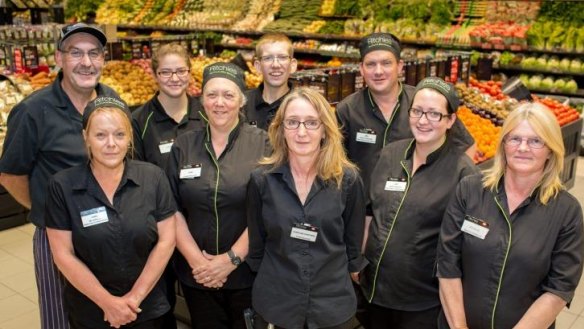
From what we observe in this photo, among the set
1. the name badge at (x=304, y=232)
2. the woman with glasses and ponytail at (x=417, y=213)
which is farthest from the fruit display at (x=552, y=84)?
the name badge at (x=304, y=232)

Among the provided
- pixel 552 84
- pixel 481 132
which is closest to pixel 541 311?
pixel 481 132

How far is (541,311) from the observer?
2.20 meters

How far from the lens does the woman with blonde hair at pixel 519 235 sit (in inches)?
86.1

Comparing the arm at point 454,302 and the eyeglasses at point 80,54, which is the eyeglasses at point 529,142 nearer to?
the arm at point 454,302

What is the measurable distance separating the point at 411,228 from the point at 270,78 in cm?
147

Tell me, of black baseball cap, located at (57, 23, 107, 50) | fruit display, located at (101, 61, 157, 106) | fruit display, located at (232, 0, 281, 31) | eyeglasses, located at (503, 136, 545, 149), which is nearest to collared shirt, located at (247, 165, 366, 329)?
eyeglasses, located at (503, 136, 545, 149)

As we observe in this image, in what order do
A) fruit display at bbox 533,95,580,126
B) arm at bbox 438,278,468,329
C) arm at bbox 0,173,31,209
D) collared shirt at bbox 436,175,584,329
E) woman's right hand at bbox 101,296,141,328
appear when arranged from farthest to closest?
fruit display at bbox 533,95,580,126
arm at bbox 0,173,31,209
woman's right hand at bbox 101,296,141,328
arm at bbox 438,278,468,329
collared shirt at bbox 436,175,584,329

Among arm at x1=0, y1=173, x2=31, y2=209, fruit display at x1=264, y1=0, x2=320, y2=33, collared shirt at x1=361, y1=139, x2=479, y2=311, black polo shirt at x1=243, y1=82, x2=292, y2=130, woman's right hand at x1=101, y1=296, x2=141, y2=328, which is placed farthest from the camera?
fruit display at x1=264, y1=0, x2=320, y2=33

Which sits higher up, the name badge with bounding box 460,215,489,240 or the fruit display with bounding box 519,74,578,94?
the fruit display with bounding box 519,74,578,94

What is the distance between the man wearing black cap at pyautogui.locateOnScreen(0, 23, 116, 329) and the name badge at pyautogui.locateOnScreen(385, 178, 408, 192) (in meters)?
1.48

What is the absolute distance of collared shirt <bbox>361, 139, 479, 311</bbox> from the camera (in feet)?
8.52

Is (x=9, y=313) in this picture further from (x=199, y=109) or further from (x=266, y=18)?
(x=266, y=18)

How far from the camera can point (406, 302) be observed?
2.66 m

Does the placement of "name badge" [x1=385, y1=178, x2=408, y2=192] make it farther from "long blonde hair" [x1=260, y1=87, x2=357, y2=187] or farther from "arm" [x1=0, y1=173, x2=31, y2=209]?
"arm" [x1=0, y1=173, x2=31, y2=209]
